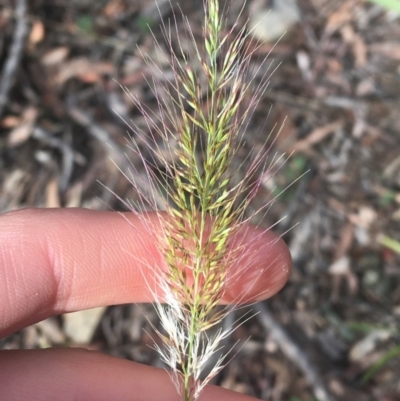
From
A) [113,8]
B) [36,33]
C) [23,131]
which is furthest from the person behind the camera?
[113,8]

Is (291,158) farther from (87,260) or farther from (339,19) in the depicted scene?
(87,260)

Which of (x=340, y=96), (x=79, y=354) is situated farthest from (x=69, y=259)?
(x=340, y=96)

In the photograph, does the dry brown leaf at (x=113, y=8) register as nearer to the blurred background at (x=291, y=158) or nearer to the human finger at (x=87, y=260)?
the blurred background at (x=291, y=158)

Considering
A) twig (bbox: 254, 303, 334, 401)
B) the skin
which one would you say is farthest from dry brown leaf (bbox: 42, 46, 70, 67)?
twig (bbox: 254, 303, 334, 401)

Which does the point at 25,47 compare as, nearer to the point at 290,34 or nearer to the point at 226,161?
the point at 290,34

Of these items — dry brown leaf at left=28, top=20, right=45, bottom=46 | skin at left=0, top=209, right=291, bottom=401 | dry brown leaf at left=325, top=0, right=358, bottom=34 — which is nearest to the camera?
skin at left=0, top=209, right=291, bottom=401

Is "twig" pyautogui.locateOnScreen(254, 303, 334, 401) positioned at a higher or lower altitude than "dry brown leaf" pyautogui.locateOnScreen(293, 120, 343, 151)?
lower

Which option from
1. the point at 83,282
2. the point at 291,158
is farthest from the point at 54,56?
the point at 83,282

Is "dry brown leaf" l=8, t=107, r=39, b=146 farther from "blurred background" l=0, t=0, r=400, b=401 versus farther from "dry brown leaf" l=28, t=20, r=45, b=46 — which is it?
"dry brown leaf" l=28, t=20, r=45, b=46

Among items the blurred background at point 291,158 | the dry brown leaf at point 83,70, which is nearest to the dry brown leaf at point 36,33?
the blurred background at point 291,158
